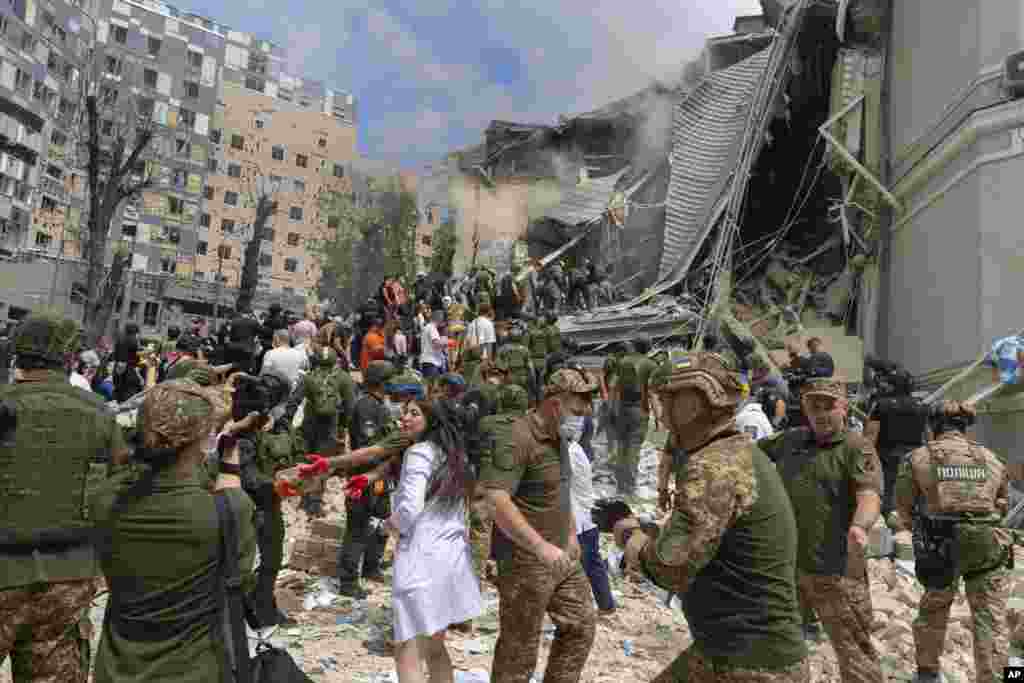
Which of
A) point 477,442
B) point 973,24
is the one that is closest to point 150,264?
point 973,24

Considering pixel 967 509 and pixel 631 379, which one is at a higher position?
pixel 631 379

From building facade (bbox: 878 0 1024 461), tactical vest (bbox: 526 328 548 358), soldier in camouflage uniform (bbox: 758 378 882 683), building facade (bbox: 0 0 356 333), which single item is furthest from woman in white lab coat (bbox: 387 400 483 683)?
building facade (bbox: 0 0 356 333)

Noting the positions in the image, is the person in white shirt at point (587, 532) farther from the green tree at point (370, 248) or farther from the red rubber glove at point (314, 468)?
the green tree at point (370, 248)

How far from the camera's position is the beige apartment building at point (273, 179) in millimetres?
61000

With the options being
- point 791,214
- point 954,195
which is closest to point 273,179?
point 791,214

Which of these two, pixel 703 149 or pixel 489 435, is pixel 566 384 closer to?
pixel 489 435

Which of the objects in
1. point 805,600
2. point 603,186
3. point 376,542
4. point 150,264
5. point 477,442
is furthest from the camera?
point 150,264

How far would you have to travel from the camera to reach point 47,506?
3.13 meters

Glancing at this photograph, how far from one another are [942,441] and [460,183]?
32.7 metres

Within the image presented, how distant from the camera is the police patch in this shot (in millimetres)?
4832

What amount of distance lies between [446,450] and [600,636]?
8.95 ft

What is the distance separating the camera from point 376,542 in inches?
265

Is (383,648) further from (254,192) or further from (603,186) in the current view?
(254,192)

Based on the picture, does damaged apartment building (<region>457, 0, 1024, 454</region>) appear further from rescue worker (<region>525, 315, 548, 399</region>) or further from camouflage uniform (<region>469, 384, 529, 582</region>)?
camouflage uniform (<region>469, 384, 529, 582</region>)
